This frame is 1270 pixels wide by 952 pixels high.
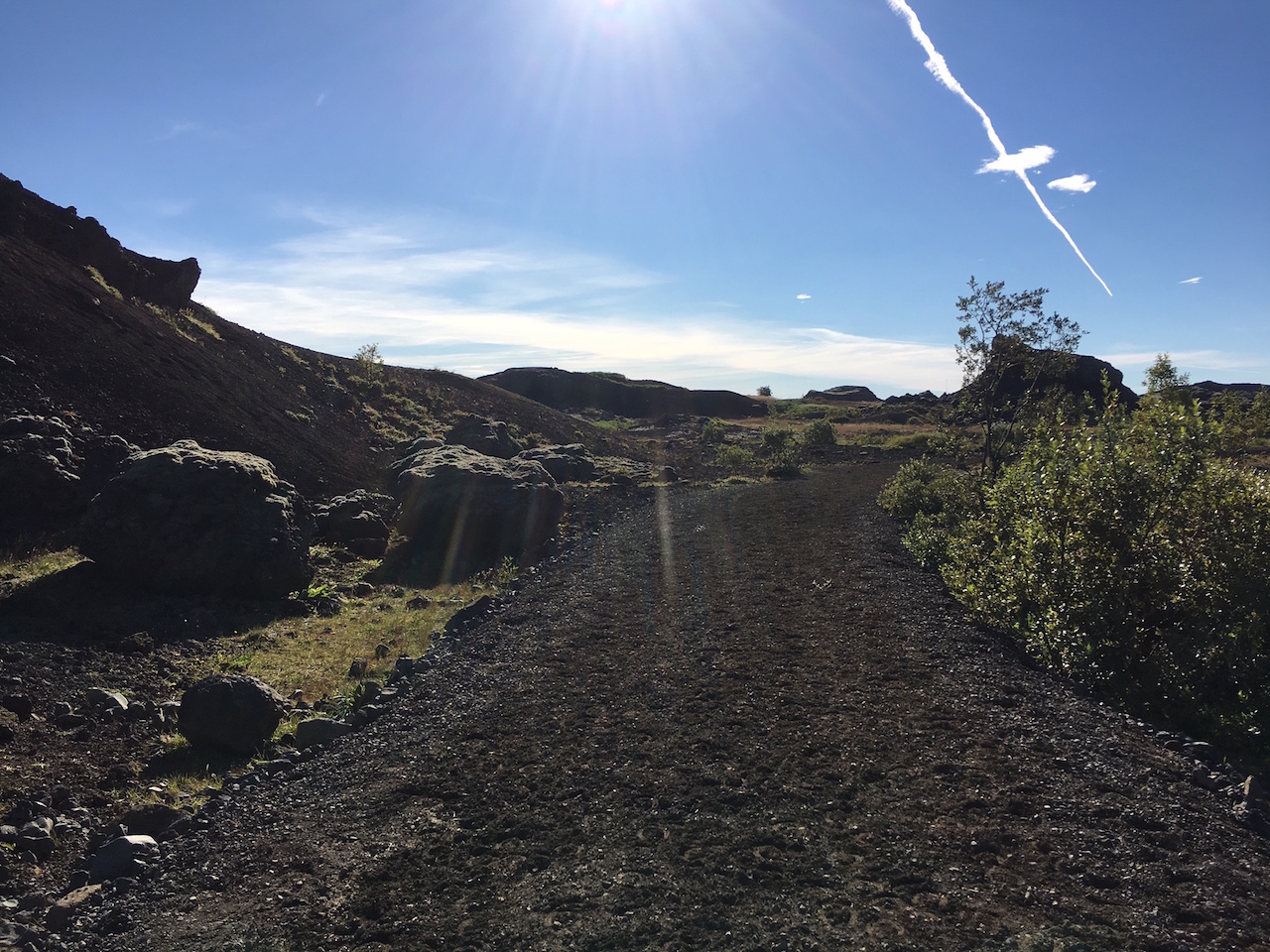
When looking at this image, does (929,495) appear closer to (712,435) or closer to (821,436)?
(712,435)

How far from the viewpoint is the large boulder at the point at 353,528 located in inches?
650

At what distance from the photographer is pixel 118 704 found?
313 inches

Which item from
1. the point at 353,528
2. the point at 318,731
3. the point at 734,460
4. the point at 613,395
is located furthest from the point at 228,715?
the point at 613,395

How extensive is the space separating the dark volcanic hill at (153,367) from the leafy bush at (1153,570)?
56.0 ft

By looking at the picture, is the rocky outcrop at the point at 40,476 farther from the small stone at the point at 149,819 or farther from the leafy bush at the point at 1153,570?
the leafy bush at the point at 1153,570

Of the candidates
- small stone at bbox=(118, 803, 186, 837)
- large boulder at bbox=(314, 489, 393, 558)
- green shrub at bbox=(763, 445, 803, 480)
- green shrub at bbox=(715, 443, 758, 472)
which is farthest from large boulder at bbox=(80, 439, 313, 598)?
green shrub at bbox=(715, 443, 758, 472)

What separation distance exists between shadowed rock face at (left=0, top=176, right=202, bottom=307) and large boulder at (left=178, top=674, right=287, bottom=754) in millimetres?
19843

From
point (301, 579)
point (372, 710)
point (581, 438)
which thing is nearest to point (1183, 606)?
point (372, 710)

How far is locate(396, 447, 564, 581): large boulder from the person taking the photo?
17.0 meters

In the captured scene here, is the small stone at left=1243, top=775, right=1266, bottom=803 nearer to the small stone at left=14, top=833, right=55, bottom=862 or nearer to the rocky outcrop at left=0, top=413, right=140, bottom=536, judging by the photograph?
the small stone at left=14, top=833, right=55, bottom=862

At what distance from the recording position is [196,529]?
1180 centimetres

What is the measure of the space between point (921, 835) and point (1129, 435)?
304 inches

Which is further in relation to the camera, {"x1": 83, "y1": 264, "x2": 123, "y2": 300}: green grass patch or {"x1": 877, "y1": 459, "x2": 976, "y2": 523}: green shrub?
{"x1": 83, "y1": 264, "x2": 123, "y2": 300}: green grass patch

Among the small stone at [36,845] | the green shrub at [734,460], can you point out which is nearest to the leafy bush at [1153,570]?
the small stone at [36,845]
